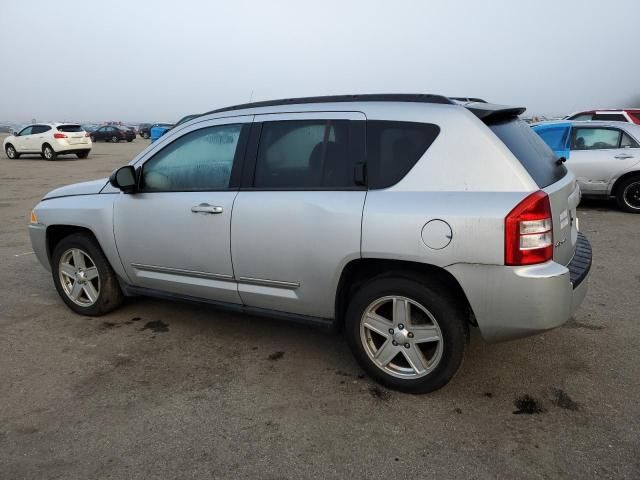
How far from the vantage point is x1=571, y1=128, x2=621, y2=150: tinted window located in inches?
368

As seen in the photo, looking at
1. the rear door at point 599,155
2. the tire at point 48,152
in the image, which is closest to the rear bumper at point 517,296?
the rear door at point 599,155

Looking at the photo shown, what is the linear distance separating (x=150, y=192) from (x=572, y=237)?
9.64 ft

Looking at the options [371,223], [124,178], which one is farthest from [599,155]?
[124,178]

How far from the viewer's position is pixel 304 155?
3361 mm

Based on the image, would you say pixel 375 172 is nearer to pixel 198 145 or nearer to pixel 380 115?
pixel 380 115

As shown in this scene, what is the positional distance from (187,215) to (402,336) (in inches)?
67.0

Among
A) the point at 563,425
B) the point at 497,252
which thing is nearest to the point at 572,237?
the point at 497,252

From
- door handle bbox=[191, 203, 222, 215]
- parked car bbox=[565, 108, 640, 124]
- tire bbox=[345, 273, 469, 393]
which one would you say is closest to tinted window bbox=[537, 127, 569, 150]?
parked car bbox=[565, 108, 640, 124]

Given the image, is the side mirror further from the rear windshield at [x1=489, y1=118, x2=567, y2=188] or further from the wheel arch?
the rear windshield at [x1=489, y1=118, x2=567, y2=188]

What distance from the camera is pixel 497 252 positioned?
2697 millimetres

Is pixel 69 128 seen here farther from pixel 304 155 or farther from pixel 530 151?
pixel 530 151

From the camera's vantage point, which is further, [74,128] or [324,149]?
[74,128]

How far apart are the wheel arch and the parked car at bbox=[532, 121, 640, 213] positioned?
7246mm

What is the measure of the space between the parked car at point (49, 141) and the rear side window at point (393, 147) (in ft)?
75.1
